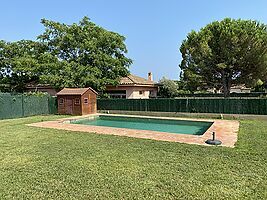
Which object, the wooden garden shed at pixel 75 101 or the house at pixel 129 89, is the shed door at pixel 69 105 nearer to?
the wooden garden shed at pixel 75 101

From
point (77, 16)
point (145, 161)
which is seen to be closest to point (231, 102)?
point (145, 161)

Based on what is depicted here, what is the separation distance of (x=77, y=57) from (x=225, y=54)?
48.6ft

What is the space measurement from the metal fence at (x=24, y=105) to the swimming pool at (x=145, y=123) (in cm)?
474

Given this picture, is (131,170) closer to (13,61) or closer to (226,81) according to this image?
(226,81)

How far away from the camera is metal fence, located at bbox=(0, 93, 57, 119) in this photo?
56.2ft

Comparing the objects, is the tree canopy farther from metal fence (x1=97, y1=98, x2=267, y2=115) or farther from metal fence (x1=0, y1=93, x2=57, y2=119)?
metal fence (x1=97, y1=98, x2=267, y2=115)

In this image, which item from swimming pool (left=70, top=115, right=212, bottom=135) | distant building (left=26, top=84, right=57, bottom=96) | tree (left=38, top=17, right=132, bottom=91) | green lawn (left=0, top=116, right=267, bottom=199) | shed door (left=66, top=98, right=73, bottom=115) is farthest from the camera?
distant building (left=26, top=84, right=57, bottom=96)

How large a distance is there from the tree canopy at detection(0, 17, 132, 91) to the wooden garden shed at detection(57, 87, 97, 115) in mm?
1919

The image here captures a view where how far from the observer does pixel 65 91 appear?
20.0 meters

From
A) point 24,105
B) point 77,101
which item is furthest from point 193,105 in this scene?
point 24,105

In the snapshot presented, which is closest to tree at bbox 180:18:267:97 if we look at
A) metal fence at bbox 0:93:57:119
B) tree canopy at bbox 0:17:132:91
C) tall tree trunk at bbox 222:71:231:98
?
tall tree trunk at bbox 222:71:231:98

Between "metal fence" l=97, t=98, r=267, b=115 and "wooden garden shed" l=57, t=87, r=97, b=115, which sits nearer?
"metal fence" l=97, t=98, r=267, b=115

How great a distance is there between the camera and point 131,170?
17.5 ft

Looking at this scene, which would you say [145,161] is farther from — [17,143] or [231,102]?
[231,102]
